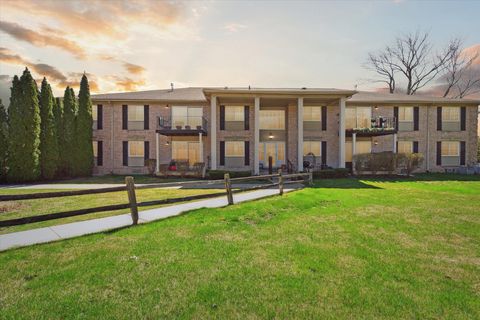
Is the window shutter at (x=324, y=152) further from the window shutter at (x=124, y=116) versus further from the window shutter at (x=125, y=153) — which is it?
the window shutter at (x=124, y=116)

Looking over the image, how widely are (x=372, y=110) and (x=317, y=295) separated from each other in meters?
22.6

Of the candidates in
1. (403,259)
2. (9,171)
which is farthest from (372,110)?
(9,171)

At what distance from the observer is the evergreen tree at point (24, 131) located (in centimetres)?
1605

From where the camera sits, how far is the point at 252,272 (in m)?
3.43

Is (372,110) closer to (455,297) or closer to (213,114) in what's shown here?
(213,114)

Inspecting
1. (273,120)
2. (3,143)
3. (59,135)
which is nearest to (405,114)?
(273,120)

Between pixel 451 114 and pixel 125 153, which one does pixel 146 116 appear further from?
pixel 451 114

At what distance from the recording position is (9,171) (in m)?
16.0

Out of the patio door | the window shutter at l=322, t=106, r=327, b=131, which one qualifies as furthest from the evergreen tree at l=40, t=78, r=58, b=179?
the window shutter at l=322, t=106, r=327, b=131

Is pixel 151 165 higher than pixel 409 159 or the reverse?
the reverse

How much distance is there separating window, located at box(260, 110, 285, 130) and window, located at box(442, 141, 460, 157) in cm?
1463

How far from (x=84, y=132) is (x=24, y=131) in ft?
13.2

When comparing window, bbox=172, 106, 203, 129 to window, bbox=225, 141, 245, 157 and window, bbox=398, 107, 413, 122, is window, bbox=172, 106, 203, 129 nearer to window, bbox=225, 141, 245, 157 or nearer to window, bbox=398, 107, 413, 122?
window, bbox=225, 141, 245, 157

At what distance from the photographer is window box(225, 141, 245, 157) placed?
21578mm
